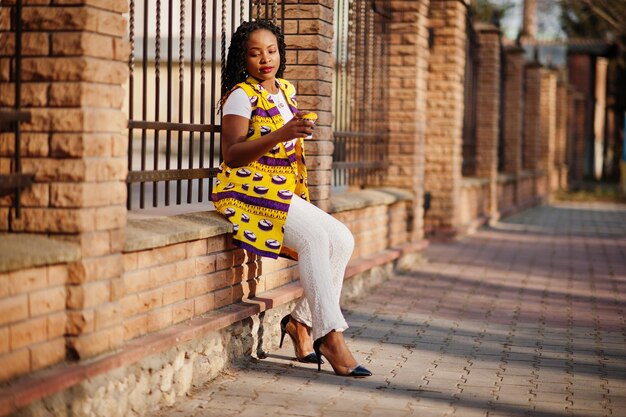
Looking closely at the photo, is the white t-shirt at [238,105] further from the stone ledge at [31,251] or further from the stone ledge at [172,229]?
the stone ledge at [31,251]

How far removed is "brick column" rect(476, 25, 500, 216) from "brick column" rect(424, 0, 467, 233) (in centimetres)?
322

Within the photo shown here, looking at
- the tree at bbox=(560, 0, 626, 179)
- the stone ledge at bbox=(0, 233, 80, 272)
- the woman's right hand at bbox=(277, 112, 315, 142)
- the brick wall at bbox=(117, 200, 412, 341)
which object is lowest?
the brick wall at bbox=(117, 200, 412, 341)

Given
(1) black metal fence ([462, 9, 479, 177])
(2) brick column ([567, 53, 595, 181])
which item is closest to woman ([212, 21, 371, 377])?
(1) black metal fence ([462, 9, 479, 177])

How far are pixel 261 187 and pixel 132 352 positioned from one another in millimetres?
1337

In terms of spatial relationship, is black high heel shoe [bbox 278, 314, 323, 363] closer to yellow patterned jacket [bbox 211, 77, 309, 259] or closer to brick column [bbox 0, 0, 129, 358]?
yellow patterned jacket [bbox 211, 77, 309, 259]

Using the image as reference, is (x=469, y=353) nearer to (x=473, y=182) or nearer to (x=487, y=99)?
(x=473, y=182)

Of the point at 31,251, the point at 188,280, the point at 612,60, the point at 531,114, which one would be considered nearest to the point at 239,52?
the point at 188,280

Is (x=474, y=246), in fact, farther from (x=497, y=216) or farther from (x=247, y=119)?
(x=247, y=119)

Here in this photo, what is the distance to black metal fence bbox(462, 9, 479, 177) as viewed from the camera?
52.4 ft

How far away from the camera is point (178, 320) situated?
5.46m

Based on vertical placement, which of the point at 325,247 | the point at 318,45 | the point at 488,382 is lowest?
the point at 488,382

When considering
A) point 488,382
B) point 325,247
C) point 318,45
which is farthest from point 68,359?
point 318,45

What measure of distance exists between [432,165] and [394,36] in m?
3.19

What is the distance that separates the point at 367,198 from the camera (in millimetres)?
9328
